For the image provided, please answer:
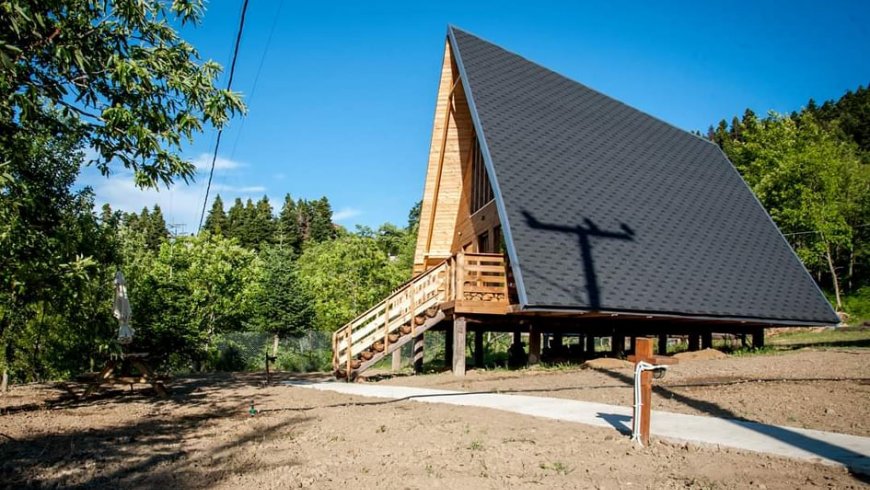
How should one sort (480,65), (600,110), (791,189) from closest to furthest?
(480,65) < (600,110) < (791,189)

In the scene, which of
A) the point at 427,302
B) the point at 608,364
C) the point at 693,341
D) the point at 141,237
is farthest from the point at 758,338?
the point at 141,237

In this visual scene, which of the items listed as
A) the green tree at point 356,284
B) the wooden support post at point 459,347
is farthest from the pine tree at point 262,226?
the wooden support post at point 459,347

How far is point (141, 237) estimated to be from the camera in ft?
133

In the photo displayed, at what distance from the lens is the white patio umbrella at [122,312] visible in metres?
12.5

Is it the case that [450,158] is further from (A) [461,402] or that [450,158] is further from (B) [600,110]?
(A) [461,402]

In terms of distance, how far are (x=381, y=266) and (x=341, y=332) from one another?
21.2 meters

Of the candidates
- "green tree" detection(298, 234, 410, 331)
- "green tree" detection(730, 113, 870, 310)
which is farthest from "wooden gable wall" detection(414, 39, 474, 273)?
"green tree" detection(730, 113, 870, 310)

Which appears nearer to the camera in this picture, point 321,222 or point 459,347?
point 459,347

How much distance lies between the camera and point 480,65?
62.8ft

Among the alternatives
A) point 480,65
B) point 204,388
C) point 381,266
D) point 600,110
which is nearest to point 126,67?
point 204,388

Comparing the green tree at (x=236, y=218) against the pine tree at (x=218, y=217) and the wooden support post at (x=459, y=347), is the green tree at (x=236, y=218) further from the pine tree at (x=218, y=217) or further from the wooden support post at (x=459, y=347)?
the wooden support post at (x=459, y=347)

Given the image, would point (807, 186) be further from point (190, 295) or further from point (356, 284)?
point (190, 295)

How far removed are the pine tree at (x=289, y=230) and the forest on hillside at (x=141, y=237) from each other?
34.9 meters

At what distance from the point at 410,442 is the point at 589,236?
31.4ft
